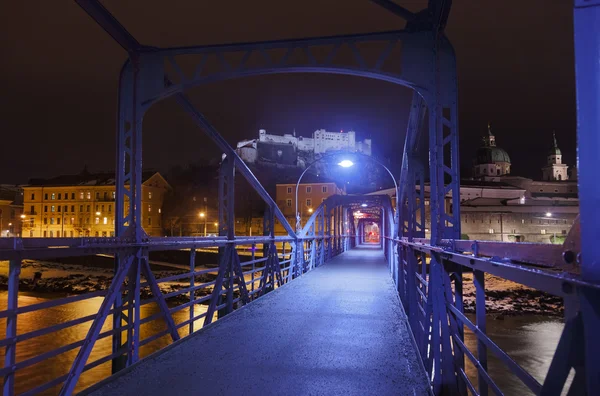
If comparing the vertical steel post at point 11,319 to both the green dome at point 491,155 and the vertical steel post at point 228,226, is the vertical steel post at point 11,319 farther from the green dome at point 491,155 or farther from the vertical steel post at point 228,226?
the green dome at point 491,155

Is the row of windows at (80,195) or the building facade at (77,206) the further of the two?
the row of windows at (80,195)

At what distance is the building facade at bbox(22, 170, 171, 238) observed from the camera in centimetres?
6475

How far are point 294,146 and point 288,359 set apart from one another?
3976 inches

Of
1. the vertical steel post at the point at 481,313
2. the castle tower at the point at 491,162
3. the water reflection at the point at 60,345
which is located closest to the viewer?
the vertical steel post at the point at 481,313

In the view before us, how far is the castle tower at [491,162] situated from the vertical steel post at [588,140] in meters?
101

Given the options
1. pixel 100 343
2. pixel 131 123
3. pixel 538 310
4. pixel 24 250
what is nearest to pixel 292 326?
pixel 131 123

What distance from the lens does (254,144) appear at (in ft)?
331

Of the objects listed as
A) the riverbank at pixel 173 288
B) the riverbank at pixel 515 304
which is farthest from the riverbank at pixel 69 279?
the riverbank at pixel 515 304

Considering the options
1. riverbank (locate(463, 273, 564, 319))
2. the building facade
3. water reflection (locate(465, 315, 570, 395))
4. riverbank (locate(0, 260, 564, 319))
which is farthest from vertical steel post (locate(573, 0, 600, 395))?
the building facade

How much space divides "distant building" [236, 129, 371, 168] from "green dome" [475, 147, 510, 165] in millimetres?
24680

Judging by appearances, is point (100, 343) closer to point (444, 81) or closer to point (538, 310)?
point (444, 81)

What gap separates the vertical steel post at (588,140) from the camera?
150 centimetres

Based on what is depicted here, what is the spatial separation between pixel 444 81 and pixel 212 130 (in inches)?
152

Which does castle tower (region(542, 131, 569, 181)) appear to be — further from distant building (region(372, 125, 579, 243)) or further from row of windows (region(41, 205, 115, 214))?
row of windows (region(41, 205, 115, 214))
